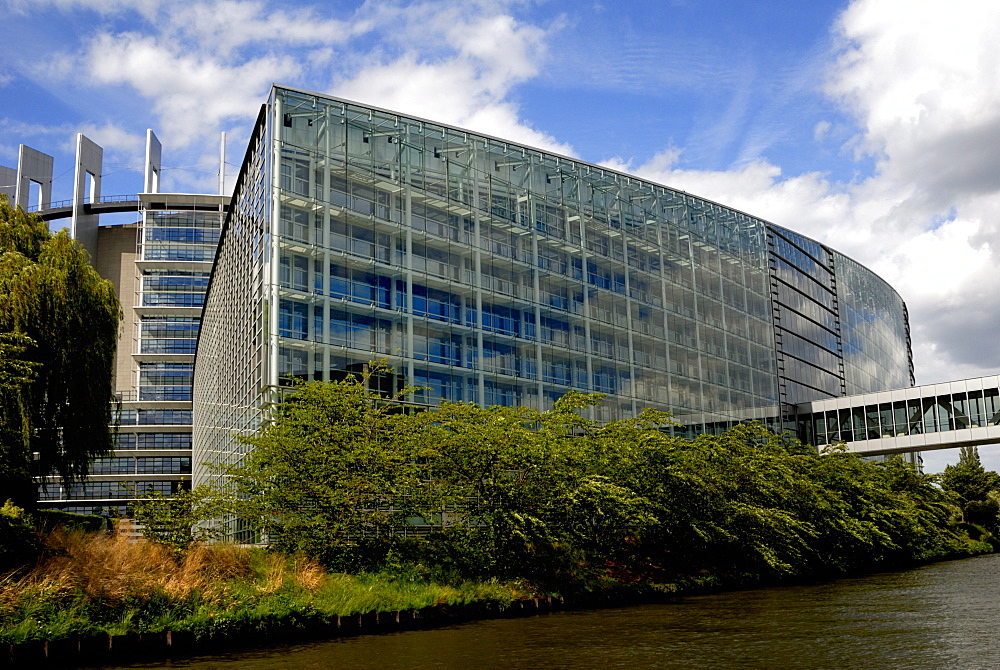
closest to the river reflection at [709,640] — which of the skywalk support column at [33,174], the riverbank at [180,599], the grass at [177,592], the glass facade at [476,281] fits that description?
the riverbank at [180,599]

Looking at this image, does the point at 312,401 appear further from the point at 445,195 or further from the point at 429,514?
the point at 445,195

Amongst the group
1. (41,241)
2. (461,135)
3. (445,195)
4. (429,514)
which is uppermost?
(461,135)

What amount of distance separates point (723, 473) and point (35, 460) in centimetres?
2654

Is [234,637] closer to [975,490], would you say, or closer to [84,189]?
[975,490]

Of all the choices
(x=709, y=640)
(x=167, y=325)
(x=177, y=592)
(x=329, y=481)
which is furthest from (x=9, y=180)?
(x=709, y=640)

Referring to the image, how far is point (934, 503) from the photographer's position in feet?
176

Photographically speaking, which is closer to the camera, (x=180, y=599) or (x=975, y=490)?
(x=180, y=599)

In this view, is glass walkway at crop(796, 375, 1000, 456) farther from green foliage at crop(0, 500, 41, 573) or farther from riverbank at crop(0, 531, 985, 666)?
green foliage at crop(0, 500, 41, 573)

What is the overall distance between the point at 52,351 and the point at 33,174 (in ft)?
373

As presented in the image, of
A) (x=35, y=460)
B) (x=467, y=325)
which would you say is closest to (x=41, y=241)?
(x=35, y=460)

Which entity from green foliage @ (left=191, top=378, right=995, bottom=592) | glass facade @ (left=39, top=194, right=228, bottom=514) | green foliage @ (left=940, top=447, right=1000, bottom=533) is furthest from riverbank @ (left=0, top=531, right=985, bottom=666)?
glass facade @ (left=39, top=194, right=228, bottom=514)

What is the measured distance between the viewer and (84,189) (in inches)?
4798

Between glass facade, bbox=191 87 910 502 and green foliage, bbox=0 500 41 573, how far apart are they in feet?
46.4

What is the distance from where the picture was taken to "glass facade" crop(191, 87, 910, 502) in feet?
134
